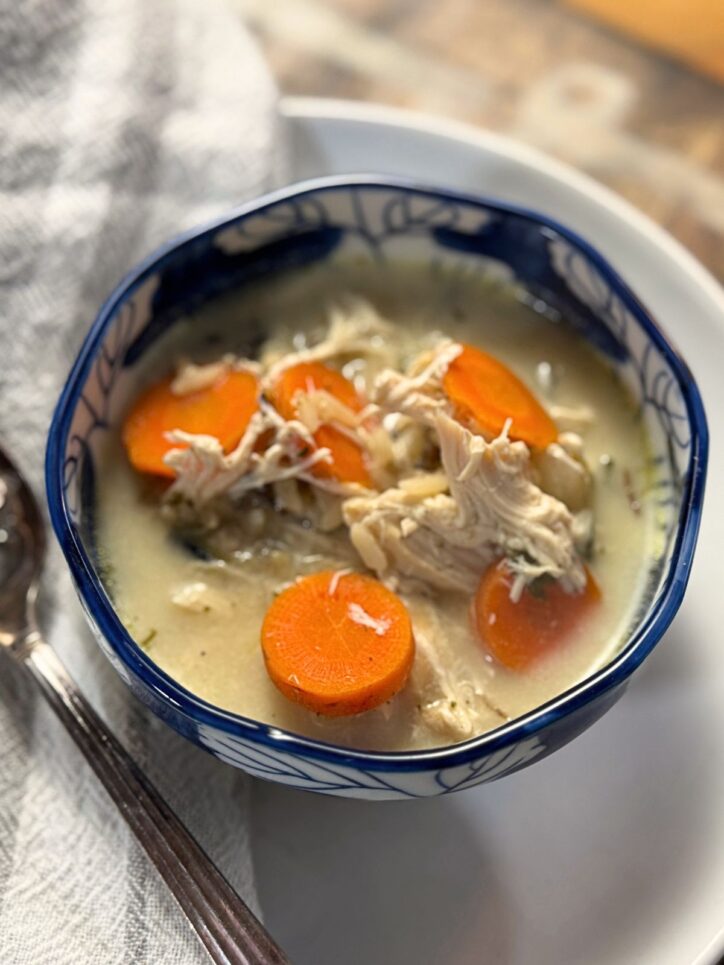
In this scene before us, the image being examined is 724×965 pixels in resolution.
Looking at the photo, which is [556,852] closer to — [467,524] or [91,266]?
[467,524]

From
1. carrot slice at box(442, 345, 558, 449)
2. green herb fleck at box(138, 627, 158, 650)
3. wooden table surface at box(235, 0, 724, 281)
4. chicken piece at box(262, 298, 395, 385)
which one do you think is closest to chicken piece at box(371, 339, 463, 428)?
carrot slice at box(442, 345, 558, 449)

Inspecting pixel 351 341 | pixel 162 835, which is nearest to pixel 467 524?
pixel 351 341

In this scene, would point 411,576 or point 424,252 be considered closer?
point 411,576

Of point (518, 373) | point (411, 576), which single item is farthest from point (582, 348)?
point (411, 576)

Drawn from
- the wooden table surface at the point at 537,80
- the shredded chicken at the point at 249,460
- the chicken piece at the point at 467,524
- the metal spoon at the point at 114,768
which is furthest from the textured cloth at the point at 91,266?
the wooden table surface at the point at 537,80

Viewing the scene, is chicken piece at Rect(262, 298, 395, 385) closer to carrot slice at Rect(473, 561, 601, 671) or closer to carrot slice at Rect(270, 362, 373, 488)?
carrot slice at Rect(270, 362, 373, 488)

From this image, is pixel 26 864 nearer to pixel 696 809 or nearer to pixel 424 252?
pixel 696 809
